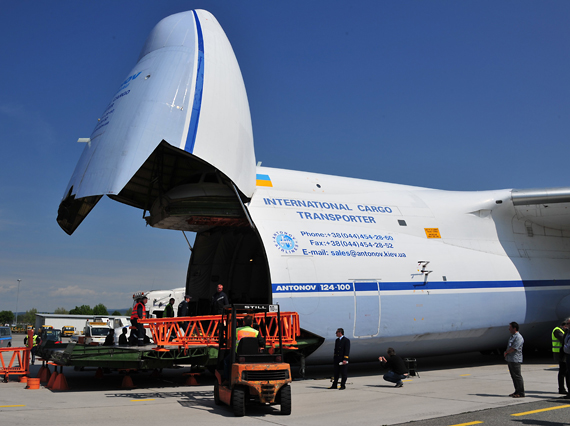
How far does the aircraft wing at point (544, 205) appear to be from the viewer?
14930mm

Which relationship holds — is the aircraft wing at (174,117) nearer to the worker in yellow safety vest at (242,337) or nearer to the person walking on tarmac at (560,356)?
the worker in yellow safety vest at (242,337)

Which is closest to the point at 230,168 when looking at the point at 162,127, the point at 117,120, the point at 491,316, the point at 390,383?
the point at 162,127

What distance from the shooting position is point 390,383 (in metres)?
12.0

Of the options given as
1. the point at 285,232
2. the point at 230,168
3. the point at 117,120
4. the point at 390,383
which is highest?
→ the point at 117,120

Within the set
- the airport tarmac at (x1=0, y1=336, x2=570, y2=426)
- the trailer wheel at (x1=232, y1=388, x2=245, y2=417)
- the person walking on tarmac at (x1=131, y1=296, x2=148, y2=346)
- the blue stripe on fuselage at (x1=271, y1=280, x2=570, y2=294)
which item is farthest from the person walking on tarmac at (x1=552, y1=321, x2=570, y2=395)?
the person walking on tarmac at (x1=131, y1=296, x2=148, y2=346)

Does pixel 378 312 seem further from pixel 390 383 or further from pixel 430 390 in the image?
pixel 430 390

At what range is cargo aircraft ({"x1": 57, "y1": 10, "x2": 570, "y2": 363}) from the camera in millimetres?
10883

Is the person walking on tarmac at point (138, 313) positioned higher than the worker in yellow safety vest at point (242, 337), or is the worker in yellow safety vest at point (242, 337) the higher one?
the person walking on tarmac at point (138, 313)

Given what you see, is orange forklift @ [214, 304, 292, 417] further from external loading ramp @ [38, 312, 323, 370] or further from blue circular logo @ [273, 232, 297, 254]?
blue circular logo @ [273, 232, 297, 254]

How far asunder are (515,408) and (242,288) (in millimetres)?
9072

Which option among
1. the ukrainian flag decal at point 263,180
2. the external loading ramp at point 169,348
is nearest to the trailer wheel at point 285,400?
the external loading ramp at point 169,348

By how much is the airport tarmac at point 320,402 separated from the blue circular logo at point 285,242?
3053 millimetres

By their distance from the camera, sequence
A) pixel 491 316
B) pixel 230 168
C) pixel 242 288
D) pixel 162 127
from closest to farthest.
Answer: pixel 162 127 < pixel 230 168 < pixel 491 316 < pixel 242 288

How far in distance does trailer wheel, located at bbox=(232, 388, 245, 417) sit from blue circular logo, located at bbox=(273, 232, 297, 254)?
15.2 feet
